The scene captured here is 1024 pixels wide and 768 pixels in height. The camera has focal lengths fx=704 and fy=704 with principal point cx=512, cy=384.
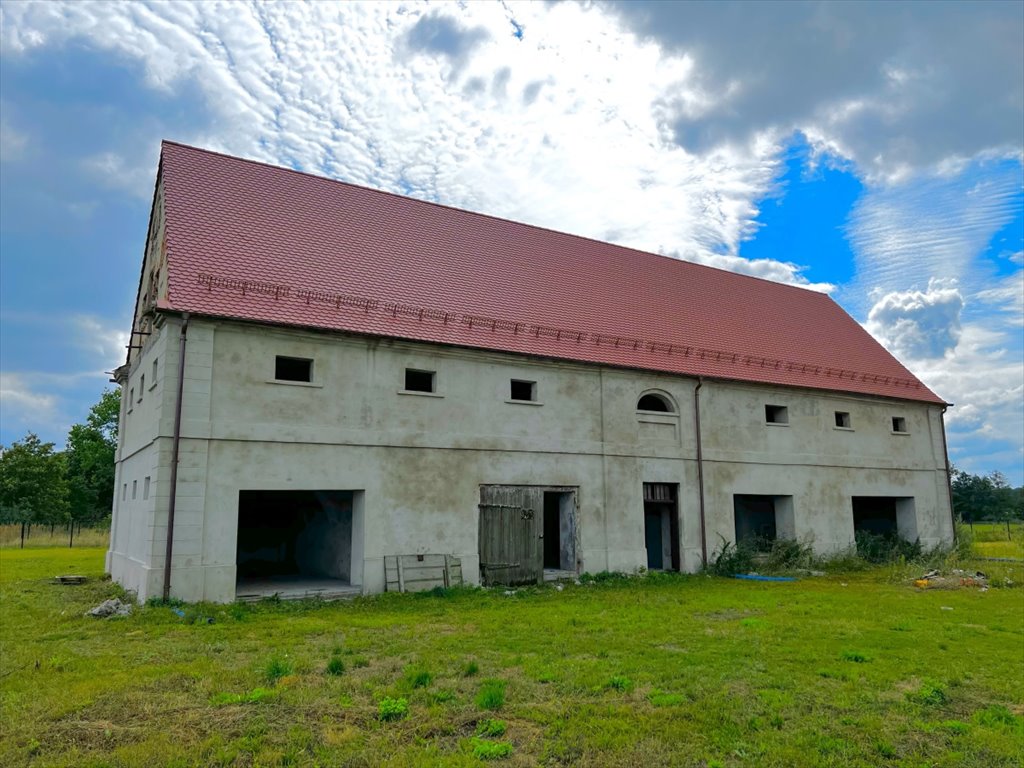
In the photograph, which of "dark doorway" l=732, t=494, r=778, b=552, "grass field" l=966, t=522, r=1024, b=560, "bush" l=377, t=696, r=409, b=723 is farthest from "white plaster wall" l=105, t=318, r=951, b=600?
"grass field" l=966, t=522, r=1024, b=560

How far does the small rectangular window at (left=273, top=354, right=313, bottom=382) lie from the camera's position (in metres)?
16.3

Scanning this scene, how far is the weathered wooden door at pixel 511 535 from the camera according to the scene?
58.3ft

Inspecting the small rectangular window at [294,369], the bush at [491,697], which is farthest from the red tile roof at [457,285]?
the bush at [491,697]

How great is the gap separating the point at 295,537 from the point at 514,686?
14987 mm

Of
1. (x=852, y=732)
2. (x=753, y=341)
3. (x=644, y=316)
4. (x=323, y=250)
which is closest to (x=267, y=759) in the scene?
(x=852, y=732)

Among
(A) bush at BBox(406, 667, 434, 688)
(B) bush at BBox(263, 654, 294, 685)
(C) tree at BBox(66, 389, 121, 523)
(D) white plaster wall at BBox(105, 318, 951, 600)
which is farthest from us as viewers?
(C) tree at BBox(66, 389, 121, 523)

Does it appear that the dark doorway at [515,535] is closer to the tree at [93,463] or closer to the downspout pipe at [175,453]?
the downspout pipe at [175,453]

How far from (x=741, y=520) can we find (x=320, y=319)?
58.9 ft

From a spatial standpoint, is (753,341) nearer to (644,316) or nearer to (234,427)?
(644,316)

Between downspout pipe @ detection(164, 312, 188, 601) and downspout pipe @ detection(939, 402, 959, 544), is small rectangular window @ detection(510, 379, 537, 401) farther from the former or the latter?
downspout pipe @ detection(939, 402, 959, 544)

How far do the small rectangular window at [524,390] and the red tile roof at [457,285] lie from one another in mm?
923

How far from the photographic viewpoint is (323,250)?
62.4 feet

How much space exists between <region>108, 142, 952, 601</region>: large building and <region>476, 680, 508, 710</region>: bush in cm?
843

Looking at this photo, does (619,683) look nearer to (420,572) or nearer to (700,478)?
(420,572)
